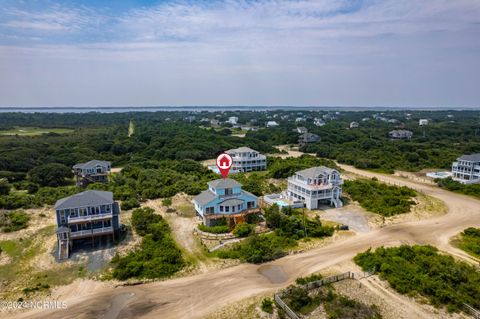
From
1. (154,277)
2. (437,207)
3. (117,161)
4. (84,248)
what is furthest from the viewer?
(117,161)

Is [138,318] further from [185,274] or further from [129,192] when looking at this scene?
[129,192]

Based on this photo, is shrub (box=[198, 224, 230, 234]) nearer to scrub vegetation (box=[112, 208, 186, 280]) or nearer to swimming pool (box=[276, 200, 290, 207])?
scrub vegetation (box=[112, 208, 186, 280])

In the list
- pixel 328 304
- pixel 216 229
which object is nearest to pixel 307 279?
pixel 328 304

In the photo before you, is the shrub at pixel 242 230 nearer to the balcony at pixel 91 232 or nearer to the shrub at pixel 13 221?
the balcony at pixel 91 232

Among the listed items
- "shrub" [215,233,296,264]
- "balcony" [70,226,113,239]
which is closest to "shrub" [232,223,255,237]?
"shrub" [215,233,296,264]

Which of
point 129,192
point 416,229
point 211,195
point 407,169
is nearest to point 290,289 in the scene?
point 211,195

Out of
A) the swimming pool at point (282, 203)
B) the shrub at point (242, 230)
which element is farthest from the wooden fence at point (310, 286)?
the swimming pool at point (282, 203)
